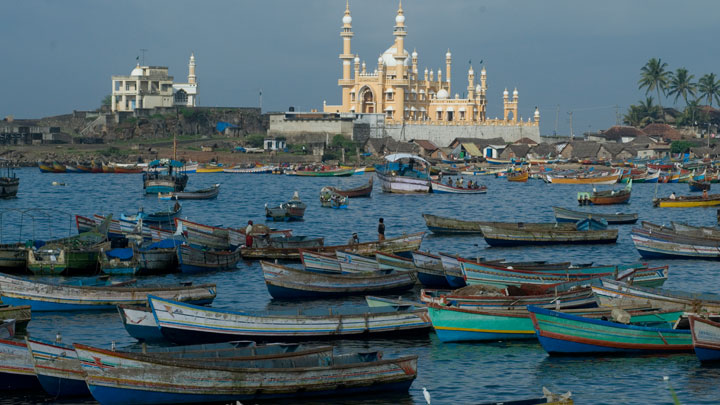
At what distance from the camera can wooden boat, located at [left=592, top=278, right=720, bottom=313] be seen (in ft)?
82.4

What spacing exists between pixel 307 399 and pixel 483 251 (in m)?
25.6

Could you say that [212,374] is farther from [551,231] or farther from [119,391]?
[551,231]

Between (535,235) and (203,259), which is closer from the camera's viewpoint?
(203,259)

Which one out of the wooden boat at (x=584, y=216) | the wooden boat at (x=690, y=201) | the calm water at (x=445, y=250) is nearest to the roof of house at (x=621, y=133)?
the calm water at (x=445, y=250)

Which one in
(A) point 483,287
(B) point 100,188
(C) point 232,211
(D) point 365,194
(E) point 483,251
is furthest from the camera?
(B) point 100,188

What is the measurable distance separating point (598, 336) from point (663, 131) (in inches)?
4671

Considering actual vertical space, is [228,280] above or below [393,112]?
below

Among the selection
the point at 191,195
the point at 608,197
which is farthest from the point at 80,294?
the point at 608,197

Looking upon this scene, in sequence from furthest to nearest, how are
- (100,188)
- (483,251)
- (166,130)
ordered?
(166,130), (100,188), (483,251)

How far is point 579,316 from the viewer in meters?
23.3

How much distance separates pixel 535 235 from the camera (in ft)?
150

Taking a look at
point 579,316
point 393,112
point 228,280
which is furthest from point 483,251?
point 393,112

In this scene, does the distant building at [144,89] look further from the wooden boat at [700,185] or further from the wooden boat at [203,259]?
the wooden boat at [203,259]

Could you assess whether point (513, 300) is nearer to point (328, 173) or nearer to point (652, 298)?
point (652, 298)
